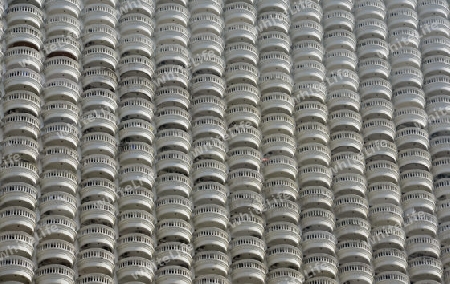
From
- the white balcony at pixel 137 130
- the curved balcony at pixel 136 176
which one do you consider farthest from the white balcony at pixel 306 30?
the curved balcony at pixel 136 176

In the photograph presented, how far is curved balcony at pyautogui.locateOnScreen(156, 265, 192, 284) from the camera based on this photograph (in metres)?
94.2

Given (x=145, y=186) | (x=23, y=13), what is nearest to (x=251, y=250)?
(x=145, y=186)

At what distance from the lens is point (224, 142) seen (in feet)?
337

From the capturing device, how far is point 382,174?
102m

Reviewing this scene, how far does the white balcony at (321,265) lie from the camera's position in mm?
96500

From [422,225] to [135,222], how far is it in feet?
61.1

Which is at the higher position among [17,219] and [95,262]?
[17,219]

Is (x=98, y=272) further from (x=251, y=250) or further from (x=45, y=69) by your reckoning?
(x=45, y=69)

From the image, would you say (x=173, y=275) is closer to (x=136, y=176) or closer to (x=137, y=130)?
(x=136, y=176)

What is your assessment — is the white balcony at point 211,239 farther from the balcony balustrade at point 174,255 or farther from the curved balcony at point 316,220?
the curved balcony at point 316,220

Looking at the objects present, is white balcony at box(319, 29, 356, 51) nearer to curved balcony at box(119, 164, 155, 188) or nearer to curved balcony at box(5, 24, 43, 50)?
curved balcony at box(119, 164, 155, 188)

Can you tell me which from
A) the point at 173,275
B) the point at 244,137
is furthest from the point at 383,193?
the point at 173,275

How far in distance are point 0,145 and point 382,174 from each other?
24801mm

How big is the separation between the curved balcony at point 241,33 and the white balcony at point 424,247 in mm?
18946
